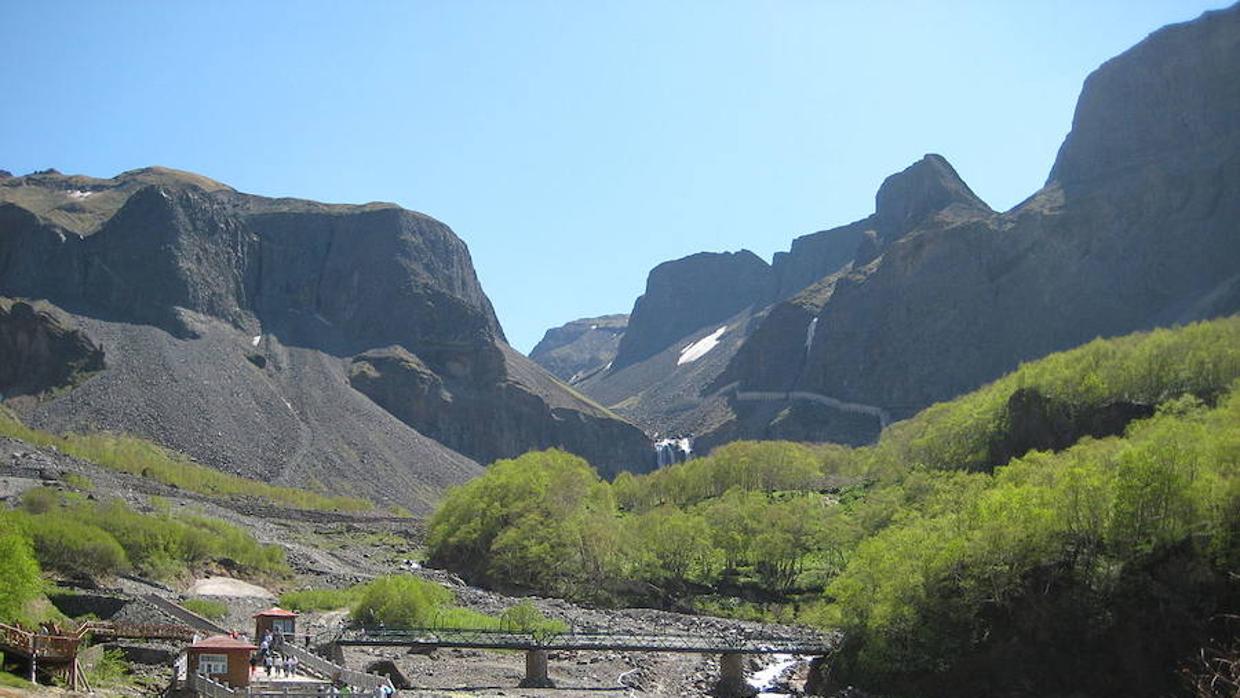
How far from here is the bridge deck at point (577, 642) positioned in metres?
53.5

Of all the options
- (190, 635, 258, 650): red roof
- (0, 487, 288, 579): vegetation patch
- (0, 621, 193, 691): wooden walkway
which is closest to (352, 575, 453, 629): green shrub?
(0, 487, 288, 579): vegetation patch

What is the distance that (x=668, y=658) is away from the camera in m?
67.5

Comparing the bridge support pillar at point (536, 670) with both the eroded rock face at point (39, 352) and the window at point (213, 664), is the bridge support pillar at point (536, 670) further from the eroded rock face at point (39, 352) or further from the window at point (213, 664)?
the eroded rock face at point (39, 352)

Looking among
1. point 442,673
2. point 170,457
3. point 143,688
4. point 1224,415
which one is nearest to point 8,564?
point 143,688

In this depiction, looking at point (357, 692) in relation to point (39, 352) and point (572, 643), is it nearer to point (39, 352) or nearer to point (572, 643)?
point (572, 643)

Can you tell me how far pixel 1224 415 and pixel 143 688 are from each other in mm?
58636

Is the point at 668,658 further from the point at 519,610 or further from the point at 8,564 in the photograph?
the point at 8,564

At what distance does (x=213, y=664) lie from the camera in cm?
3600

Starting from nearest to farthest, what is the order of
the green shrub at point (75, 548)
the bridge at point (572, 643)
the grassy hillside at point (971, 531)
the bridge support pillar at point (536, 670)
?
the grassy hillside at point (971, 531), the bridge at point (572, 643), the bridge support pillar at point (536, 670), the green shrub at point (75, 548)

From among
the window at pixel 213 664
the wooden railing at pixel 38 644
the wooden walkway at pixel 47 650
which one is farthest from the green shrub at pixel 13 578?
the window at pixel 213 664

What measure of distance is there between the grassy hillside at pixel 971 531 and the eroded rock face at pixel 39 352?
9834cm

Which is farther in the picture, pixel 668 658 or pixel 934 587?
pixel 668 658

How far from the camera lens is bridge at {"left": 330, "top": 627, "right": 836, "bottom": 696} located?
53691mm

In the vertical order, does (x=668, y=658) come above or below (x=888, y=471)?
below
